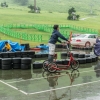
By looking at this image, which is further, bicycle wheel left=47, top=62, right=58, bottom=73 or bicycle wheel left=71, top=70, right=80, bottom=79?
bicycle wheel left=47, top=62, right=58, bottom=73

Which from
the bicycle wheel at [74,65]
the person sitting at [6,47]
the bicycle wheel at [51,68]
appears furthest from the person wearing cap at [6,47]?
the bicycle wheel at [51,68]

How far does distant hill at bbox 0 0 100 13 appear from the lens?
143 meters

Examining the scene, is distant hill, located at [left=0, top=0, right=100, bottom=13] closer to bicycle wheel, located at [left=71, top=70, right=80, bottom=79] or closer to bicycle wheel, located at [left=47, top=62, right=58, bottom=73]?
bicycle wheel, located at [left=71, top=70, right=80, bottom=79]

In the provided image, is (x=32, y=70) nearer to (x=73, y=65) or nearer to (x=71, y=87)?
(x=73, y=65)

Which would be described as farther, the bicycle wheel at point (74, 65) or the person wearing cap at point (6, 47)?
→ the person wearing cap at point (6, 47)

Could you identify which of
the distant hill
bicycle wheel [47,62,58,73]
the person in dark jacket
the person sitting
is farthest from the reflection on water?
the distant hill

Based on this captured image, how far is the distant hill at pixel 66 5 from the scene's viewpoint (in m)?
143

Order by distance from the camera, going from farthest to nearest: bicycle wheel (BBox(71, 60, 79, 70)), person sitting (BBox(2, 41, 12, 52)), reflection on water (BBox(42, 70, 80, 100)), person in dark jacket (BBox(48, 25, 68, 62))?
person sitting (BBox(2, 41, 12, 52))
bicycle wheel (BBox(71, 60, 79, 70))
person in dark jacket (BBox(48, 25, 68, 62))
reflection on water (BBox(42, 70, 80, 100))

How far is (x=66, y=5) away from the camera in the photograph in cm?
15388

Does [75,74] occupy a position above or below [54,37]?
below

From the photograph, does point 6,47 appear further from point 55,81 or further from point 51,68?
point 55,81

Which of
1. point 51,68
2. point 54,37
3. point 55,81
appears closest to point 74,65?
point 51,68

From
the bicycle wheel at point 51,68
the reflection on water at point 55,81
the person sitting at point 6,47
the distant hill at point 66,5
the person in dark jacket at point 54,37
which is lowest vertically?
the reflection on water at point 55,81

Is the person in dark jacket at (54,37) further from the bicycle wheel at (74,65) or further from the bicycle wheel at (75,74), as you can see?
the bicycle wheel at (74,65)
